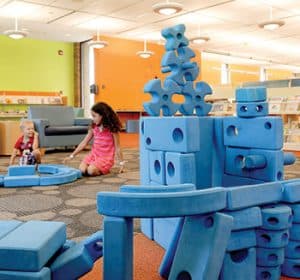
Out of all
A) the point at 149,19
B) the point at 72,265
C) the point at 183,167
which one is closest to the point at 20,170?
the point at 183,167

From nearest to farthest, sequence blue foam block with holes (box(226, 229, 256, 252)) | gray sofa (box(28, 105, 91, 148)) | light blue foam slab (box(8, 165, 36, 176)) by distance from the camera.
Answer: blue foam block with holes (box(226, 229, 256, 252)) < light blue foam slab (box(8, 165, 36, 176)) < gray sofa (box(28, 105, 91, 148))

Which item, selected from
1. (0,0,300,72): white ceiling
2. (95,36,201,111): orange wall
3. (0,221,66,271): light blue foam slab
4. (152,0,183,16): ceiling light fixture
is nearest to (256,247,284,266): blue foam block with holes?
(0,221,66,271): light blue foam slab

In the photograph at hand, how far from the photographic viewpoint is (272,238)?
4.39 ft

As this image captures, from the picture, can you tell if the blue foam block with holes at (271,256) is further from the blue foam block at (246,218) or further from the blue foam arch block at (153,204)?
the blue foam arch block at (153,204)

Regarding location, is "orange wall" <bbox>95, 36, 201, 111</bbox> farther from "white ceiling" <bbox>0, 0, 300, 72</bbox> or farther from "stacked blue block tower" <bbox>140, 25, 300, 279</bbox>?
"stacked blue block tower" <bbox>140, 25, 300, 279</bbox>

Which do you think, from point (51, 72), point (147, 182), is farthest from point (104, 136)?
point (51, 72)

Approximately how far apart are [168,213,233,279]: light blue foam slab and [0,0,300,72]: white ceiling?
19.2ft

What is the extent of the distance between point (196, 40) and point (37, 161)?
5703mm

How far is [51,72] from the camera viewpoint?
9.61m

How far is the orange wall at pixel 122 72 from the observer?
9.52m

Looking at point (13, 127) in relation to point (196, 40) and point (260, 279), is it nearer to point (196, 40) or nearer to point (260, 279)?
point (196, 40)

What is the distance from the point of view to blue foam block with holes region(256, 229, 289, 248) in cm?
134

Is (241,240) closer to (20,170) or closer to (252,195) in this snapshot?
(252,195)

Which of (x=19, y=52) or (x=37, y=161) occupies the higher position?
(x=19, y=52)
